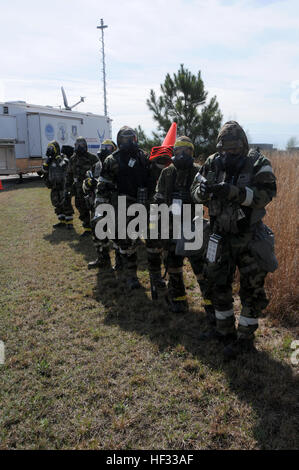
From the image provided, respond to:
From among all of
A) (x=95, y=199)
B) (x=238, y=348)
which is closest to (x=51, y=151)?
(x=95, y=199)

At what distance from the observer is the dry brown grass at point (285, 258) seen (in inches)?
147

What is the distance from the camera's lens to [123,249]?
4875 millimetres

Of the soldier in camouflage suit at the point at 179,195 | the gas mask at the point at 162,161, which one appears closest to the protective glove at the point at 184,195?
the soldier in camouflage suit at the point at 179,195

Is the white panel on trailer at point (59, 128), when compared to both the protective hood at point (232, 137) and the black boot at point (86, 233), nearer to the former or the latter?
the black boot at point (86, 233)

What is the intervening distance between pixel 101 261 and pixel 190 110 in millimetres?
7628

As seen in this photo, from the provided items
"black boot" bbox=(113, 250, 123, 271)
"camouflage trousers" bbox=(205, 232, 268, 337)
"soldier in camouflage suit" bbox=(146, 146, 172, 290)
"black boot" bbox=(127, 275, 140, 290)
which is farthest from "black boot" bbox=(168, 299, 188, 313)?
"black boot" bbox=(113, 250, 123, 271)

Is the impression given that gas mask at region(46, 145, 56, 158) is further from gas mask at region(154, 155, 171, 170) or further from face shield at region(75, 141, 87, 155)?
gas mask at region(154, 155, 171, 170)

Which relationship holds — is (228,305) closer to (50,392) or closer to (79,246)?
(50,392)

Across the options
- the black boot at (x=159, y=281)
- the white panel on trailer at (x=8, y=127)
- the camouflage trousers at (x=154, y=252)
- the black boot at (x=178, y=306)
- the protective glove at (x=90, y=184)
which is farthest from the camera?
the white panel on trailer at (x=8, y=127)

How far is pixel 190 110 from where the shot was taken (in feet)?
36.9

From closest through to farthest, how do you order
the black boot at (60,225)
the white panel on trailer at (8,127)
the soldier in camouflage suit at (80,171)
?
the soldier in camouflage suit at (80,171) < the black boot at (60,225) < the white panel on trailer at (8,127)

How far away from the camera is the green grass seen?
2344 millimetres

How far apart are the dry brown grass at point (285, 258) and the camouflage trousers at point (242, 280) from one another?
897 mm
